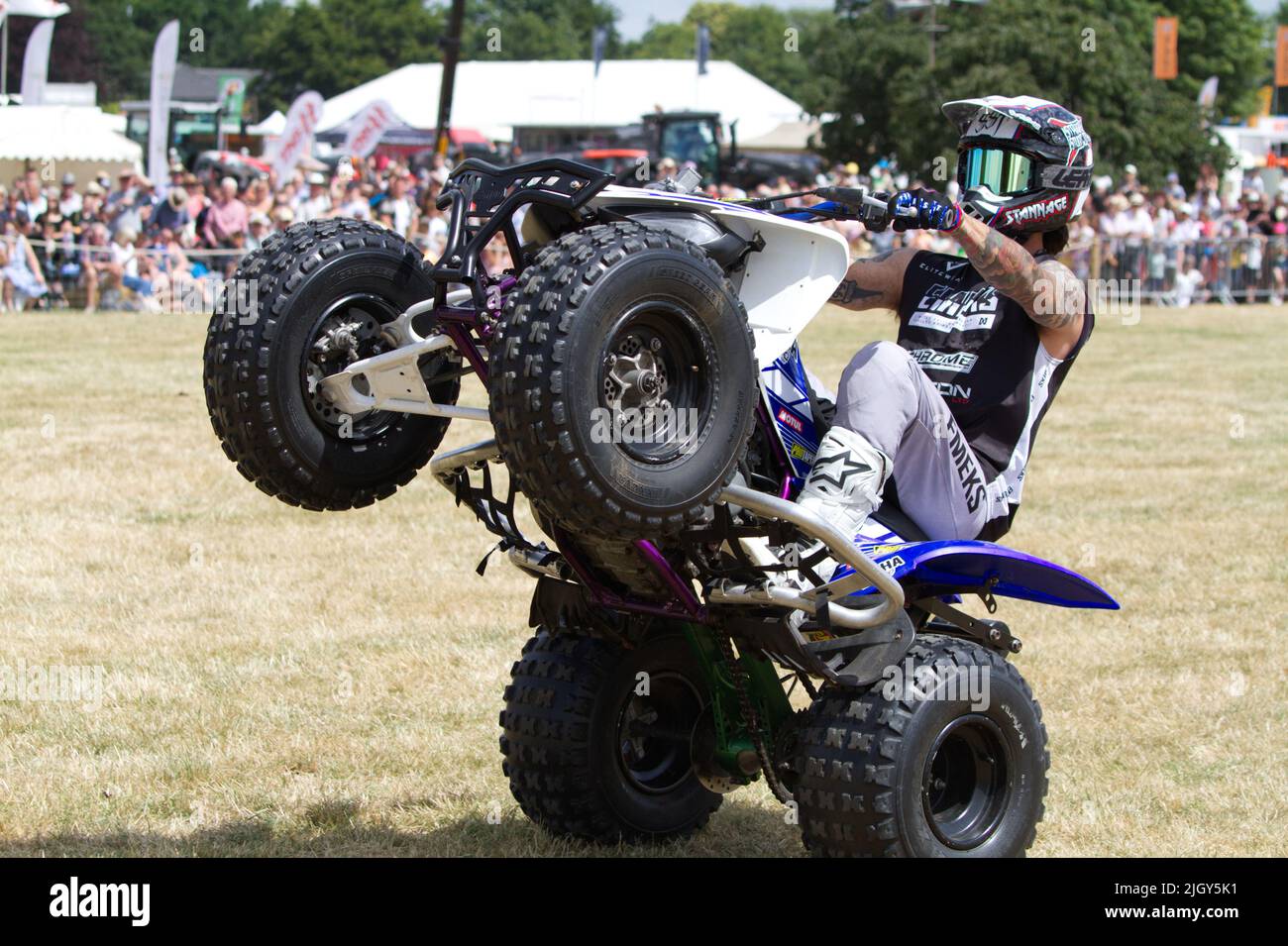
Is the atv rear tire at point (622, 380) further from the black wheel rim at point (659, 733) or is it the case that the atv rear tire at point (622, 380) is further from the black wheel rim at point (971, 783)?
the black wheel rim at point (659, 733)

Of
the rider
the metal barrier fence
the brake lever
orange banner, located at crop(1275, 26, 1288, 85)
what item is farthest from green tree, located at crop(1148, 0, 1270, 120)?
the brake lever

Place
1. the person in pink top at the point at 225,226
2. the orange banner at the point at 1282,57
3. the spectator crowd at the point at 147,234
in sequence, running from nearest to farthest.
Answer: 1. the spectator crowd at the point at 147,234
2. the person in pink top at the point at 225,226
3. the orange banner at the point at 1282,57

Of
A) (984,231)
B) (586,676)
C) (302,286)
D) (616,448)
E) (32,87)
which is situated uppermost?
(32,87)

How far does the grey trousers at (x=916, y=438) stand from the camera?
3.88 meters

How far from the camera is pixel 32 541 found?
874 centimetres

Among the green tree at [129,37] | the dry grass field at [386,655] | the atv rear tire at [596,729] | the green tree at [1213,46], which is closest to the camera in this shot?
the atv rear tire at [596,729]

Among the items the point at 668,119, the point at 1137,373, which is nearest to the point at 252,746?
the point at 1137,373

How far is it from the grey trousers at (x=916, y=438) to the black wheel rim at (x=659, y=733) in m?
0.95

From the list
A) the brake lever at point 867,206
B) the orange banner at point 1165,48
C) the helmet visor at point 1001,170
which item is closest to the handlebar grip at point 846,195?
the brake lever at point 867,206

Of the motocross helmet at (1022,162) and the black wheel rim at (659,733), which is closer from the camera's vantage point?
the motocross helmet at (1022,162)

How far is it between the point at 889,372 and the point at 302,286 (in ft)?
4.64

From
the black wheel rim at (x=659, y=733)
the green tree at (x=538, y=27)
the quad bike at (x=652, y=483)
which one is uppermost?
the green tree at (x=538, y=27)

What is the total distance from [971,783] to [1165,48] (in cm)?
5145

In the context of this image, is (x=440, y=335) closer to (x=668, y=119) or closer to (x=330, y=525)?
(x=330, y=525)
